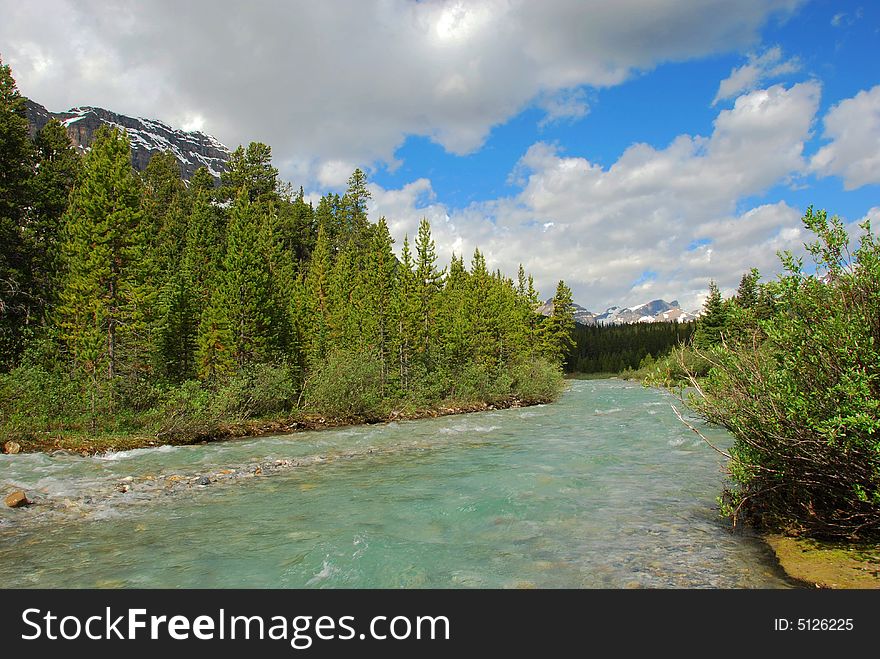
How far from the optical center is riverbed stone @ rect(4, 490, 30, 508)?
40.0 feet

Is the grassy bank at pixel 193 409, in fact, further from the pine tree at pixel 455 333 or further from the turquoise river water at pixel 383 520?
the pine tree at pixel 455 333

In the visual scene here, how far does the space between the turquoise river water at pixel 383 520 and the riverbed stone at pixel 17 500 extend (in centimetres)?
47

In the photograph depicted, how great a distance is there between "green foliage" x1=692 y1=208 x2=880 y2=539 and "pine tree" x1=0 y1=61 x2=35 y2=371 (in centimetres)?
3611

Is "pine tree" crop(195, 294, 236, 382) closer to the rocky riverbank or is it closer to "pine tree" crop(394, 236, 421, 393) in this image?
the rocky riverbank

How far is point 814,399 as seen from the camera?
7320 mm

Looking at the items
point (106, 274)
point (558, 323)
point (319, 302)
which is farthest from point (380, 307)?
point (558, 323)

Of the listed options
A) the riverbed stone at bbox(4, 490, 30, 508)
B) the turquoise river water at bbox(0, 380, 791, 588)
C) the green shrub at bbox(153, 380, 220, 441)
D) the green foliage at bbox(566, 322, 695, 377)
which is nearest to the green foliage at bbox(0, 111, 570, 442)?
the green shrub at bbox(153, 380, 220, 441)

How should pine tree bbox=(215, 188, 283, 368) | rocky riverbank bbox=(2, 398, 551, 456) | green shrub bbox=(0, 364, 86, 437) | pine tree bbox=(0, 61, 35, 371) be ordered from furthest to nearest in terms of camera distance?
1. pine tree bbox=(215, 188, 283, 368)
2. pine tree bbox=(0, 61, 35, 371)
3. green shrub bbox=(0, 364, 86, 437)
4. rocky riverbank bbox=(2, 398, 551, 456)

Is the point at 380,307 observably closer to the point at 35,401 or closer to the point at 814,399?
the point at 35,401

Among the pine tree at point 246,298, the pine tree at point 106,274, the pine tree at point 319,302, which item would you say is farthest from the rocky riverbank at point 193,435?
the pine tree at point 319,302

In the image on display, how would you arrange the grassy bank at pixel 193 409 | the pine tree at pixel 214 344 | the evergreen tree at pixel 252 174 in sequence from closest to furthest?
the grassy bank at pixel 193 409
the pine tree at pixel 214 344
the evergreen tree at pixel 252 174

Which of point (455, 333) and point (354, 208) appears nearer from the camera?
point (455, 333)

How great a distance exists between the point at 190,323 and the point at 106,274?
13.4 meters

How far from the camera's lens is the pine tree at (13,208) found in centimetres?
3033
